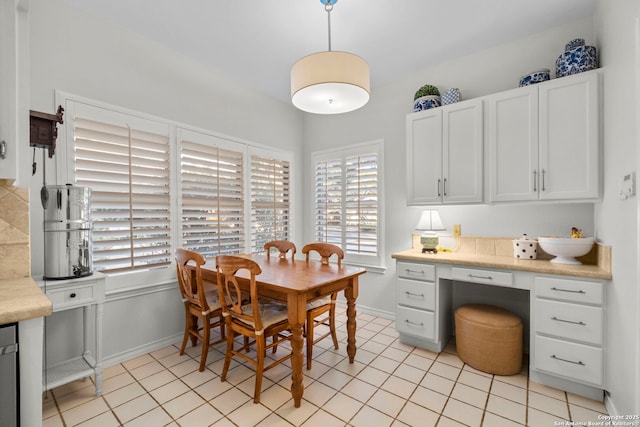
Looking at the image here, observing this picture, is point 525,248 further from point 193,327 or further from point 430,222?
point 193,327

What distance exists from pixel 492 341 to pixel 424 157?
1719mm

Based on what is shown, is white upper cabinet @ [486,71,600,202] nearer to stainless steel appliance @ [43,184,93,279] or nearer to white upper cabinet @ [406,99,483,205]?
white upper cabinet @ [406,99,483,205]

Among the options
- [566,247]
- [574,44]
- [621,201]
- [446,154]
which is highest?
[574,44]

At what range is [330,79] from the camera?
1.84 m

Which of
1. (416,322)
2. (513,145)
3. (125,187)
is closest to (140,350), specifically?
(125,187)

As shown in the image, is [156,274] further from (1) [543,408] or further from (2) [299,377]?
(1) [543,408]

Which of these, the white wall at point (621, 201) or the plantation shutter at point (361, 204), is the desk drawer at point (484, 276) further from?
the plantation shutter at point (361, 204)

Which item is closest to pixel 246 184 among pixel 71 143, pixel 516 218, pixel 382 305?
pixel 71 143

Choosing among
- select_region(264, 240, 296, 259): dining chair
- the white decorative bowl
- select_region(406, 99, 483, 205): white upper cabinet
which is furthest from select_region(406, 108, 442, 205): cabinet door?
select_region(264, 240, 296, 259): dining chair

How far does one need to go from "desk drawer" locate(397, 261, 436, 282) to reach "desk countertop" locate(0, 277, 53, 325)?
2.48m

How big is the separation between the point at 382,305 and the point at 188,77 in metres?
3.33

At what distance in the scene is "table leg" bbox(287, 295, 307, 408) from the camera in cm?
190

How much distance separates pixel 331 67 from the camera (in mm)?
1842

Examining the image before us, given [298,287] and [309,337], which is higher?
[298,287]
